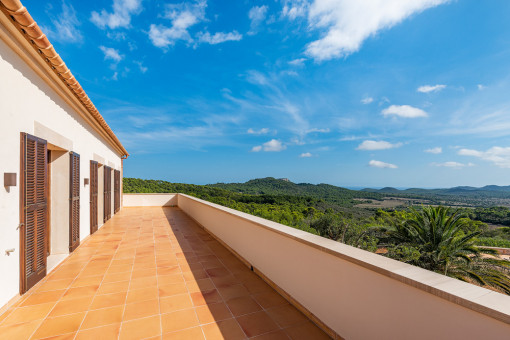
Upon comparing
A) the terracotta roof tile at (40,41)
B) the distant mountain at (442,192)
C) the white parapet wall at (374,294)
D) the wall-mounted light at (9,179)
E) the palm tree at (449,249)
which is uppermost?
the terracotta roof tile at (40,41)

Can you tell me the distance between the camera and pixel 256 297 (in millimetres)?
2756

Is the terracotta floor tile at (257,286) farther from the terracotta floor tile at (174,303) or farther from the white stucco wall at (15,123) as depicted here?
the white stucco wall at (15,123)

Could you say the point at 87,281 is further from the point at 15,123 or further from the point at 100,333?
the point at 15,123

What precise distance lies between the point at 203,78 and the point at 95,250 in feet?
48.2

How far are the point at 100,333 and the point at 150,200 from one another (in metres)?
11.4

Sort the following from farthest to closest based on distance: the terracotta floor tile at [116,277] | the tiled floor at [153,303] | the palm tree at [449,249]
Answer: the palm tree at [449,249] < the terracotta floor tile at [116,277] < the tiled floor at [153,303]

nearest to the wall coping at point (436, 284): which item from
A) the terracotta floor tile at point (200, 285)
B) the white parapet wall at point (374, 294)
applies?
the white parapet wall at point (374, 294)

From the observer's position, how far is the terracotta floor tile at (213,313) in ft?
7.52

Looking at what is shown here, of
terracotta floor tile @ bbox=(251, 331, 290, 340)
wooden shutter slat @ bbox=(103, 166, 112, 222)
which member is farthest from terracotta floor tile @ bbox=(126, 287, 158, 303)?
wooden shutter slat @ bbox=(103, 166, 112, 222)

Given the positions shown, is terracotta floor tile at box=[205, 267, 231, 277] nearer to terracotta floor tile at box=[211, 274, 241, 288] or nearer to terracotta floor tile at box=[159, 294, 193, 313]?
terracotta floor tile at box=[211, 274, 241, 288]

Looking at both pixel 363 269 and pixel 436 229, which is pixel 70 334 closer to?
pixel 363 269

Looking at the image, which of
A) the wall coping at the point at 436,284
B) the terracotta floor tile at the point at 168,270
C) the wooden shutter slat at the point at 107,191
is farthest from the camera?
the wooden shutter slat at the point at 107,191

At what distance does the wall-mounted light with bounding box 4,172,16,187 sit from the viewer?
2.42 metres

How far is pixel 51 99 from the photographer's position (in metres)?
3.55
